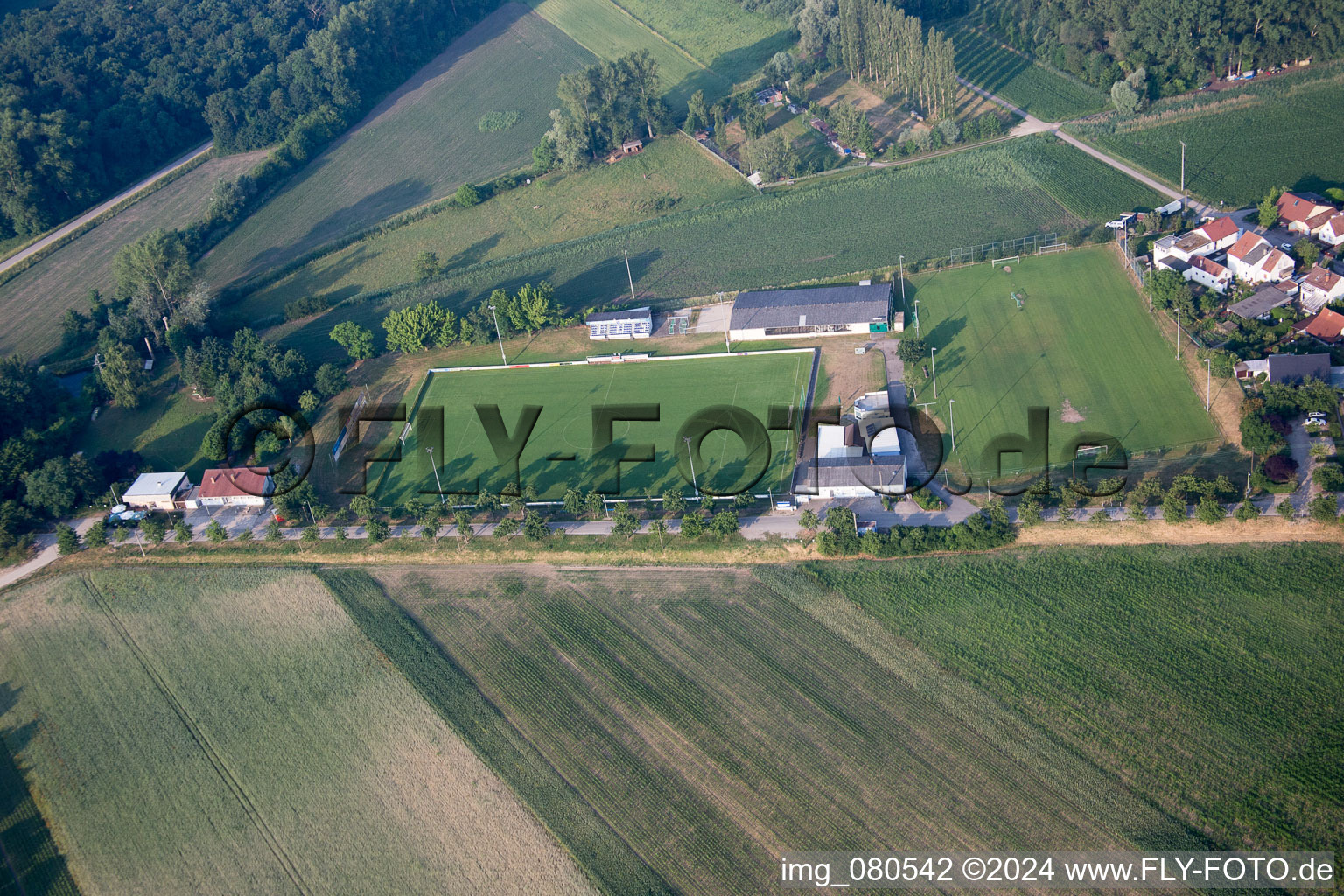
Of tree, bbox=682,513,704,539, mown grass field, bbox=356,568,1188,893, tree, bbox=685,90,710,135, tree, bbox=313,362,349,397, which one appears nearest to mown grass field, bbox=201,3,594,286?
tree, bbox=685,90,710,135

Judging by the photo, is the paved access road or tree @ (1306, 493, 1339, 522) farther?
the paved access road

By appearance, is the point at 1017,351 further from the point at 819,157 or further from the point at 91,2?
the point at 91,2

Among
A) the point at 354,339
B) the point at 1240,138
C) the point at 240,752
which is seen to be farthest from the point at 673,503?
the point at 1240,138

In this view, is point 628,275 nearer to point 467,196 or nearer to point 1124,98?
point 467,196

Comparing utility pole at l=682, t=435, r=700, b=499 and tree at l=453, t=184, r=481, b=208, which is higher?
tree at l=453, t=184, r=481, b=208

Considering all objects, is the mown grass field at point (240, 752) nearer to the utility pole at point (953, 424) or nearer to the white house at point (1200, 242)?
the utility pole at point (953, 424)

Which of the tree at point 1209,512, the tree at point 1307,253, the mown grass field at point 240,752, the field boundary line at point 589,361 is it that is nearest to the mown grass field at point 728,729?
the mown grass field at point 240,752

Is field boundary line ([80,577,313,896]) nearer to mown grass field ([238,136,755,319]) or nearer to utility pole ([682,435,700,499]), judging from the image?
utility pole ([682,435,700,499])

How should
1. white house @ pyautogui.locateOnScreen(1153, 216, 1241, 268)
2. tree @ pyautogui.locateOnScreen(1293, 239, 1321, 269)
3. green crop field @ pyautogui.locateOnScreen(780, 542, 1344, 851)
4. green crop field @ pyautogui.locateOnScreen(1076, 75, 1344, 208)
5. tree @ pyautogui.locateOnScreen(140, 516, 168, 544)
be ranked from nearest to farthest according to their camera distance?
green crop field @ pyautogui.locateOnScreen(780, 542, 1344, 851) → tree @ pyautogui.locateOnScreen(140, 516, 168, 544) → tree @ pyautogui.locateOnScreen(1293, 239, 1321, 269) → white house @ pyautogui.locateOnScreen(1153, 216, 1241, 268) → green crop field @ pyautogui.locateOnScreen(1076, 75, 1344, 208)
